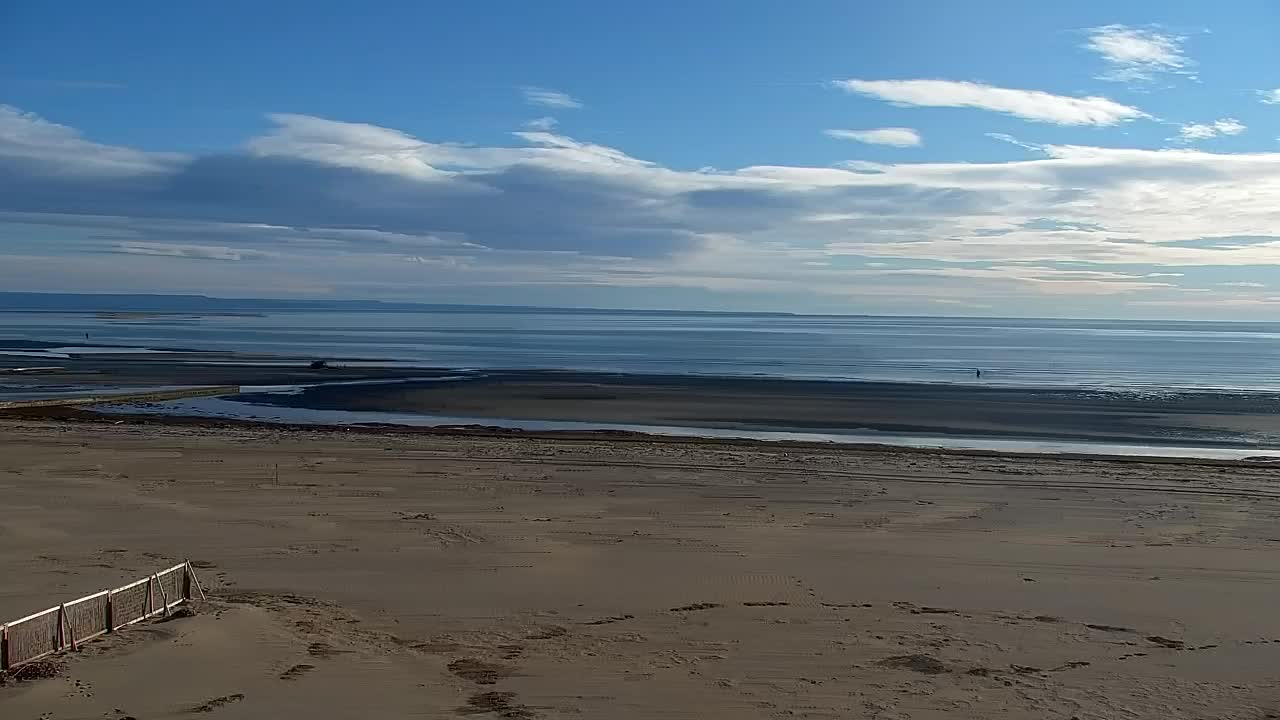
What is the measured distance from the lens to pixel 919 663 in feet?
42.5

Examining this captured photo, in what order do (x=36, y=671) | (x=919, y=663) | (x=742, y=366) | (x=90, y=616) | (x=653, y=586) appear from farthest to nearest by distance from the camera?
(x=742, y=366), (x=653, y=586), (x=919, y=663), (x=90, y=616), (x=36, y=671)

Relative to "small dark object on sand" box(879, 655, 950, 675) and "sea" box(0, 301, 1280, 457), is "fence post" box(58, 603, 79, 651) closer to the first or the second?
"small dark object on sand" box(879, 655, 950, 675)

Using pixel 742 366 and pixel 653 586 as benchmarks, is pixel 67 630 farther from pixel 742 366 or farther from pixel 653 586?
pixel 742 366

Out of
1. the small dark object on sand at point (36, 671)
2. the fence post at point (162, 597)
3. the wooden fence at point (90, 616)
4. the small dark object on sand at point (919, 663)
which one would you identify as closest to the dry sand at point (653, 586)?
the small dark object on sand at point (919, 663)

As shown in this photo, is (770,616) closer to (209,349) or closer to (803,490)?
(803,490)

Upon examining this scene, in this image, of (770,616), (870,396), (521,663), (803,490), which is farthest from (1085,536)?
(870,396)

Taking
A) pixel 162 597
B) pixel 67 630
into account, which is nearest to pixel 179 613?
pixel 162 597

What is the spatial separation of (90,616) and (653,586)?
803 cm

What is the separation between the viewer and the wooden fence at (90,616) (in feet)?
38.2

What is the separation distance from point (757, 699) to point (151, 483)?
19708 mm

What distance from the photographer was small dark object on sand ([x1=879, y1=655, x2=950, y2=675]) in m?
12.7

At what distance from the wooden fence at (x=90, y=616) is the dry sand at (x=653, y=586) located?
371mm

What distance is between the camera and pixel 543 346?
113938mm

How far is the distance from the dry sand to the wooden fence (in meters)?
0.37
